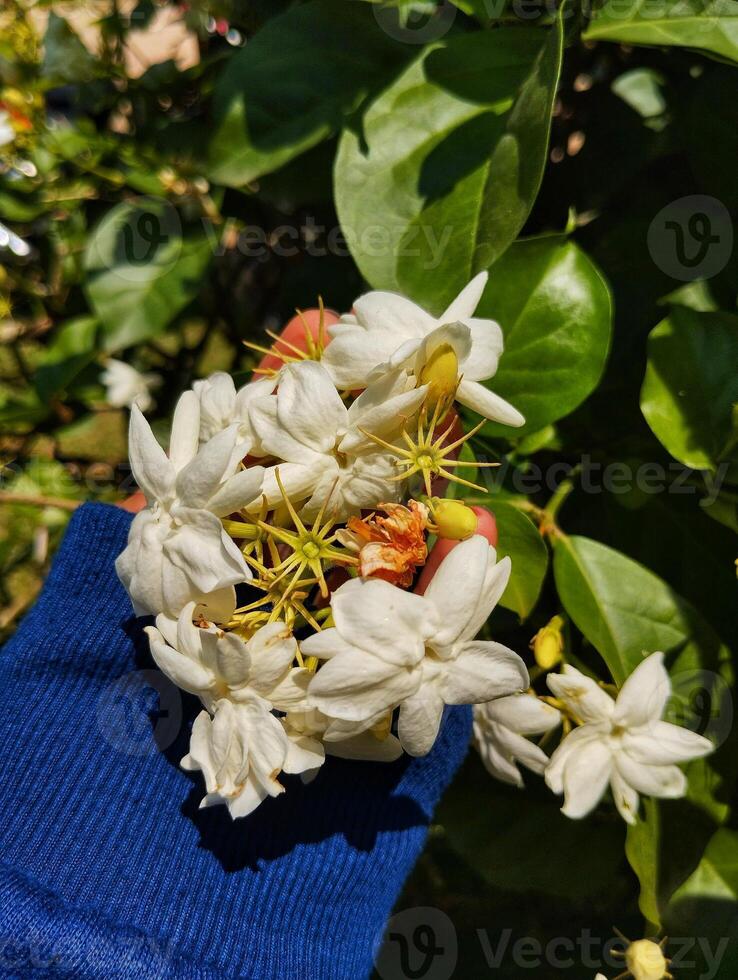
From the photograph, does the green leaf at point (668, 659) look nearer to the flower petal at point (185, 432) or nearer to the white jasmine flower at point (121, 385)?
the flower petal at point (185, 432)

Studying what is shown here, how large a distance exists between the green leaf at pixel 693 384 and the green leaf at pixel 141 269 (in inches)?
21.3

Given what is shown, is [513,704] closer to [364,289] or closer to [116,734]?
[116,734]

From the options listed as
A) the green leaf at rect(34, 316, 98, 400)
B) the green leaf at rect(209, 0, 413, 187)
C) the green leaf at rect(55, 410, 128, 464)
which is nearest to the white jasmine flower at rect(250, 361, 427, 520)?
the green leaf at rect(209, 0, 413, 187)

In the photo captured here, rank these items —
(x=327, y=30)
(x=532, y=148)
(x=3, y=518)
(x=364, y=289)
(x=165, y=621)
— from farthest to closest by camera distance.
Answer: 1. (x=3, y=518)
2. (x=364, y=289)
3. (x=327, y=30)
4. (x=532, y=148)
5. (x=165, y=621)

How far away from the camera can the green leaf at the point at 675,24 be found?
59cm

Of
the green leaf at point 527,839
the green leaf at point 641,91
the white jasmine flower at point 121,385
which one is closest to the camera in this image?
the green leaf at point 527,839

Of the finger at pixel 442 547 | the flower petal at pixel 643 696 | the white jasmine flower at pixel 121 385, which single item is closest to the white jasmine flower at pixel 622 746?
the flower petal at pixel 643 696

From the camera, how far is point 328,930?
0.66 meters

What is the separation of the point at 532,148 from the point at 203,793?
53 cm

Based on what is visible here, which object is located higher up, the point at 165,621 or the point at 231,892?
the point at 165,621

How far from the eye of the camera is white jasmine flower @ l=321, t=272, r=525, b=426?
0.53 meters

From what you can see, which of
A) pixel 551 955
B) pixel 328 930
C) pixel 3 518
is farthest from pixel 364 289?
pixel 3 518

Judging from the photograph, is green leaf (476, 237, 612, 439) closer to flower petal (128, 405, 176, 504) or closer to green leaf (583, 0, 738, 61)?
green leaf (583, 0, 738, 61)

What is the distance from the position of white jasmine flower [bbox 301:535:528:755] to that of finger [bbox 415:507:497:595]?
0.08 meters
